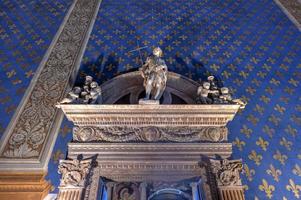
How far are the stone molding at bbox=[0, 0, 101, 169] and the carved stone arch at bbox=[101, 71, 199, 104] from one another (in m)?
0.94

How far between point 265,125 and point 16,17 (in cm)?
635

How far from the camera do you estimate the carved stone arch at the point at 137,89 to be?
434 centimetres

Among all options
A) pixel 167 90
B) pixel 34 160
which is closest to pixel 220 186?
pixel 167 90

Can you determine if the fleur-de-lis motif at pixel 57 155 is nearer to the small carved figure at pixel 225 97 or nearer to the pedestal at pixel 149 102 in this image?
the pedestal at pixel 149 102

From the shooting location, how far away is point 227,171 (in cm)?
333

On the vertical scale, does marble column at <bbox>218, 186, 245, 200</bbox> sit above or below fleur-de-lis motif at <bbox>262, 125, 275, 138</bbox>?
below

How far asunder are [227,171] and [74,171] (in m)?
2.14

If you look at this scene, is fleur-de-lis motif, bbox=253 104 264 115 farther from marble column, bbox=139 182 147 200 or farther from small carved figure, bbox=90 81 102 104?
small carved figure, bbox=90 81 102 104

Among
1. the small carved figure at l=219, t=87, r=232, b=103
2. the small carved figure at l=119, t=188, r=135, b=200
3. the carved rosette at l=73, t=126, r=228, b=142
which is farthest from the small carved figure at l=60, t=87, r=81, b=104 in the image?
the small carved figure at l=219, t=87, r=232, b=103

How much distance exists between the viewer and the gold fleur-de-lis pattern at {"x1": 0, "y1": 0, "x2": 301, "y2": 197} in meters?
3.84

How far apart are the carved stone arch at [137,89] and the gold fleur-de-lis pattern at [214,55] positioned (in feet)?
1.27

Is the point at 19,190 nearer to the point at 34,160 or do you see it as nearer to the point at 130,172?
the point at 34,160

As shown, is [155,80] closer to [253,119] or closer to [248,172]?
[253,119]

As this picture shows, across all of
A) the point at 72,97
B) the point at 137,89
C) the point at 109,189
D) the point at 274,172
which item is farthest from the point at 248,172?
the point at 72,97
